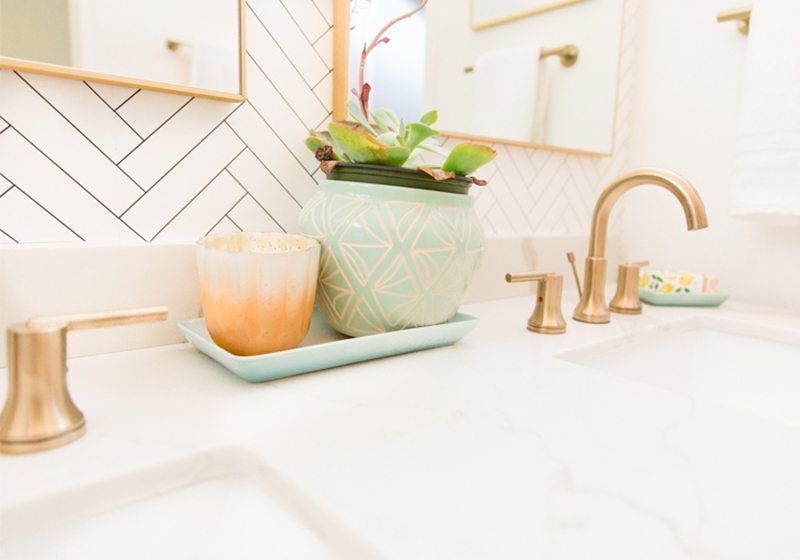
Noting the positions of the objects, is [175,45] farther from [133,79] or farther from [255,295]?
[255,295]

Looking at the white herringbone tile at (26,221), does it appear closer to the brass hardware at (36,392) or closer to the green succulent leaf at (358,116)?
the brass hardware at (36,392)

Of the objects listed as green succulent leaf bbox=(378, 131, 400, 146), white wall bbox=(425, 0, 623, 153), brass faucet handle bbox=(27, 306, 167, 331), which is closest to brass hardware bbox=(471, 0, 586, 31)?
white wall bbox=(425, 0, 623, 153)

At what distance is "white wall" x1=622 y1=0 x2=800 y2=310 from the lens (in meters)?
1.05

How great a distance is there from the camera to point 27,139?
545 millimetres

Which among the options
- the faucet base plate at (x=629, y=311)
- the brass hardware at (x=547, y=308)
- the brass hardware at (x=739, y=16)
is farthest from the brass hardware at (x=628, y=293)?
the brass hardware at (x=739, y=16)

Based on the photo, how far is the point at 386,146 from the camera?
604mm

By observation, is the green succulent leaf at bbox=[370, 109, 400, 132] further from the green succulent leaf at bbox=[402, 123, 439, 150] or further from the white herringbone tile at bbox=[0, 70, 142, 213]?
the white herringbone tile at bbox=[0, 70, 142, 213]

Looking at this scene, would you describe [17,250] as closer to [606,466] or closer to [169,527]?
[169,527]

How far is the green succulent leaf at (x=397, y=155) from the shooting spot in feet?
1.95

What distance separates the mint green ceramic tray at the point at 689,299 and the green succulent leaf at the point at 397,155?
66 cm

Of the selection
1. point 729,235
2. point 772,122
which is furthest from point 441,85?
point 729,235

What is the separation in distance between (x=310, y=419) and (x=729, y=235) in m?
1.01

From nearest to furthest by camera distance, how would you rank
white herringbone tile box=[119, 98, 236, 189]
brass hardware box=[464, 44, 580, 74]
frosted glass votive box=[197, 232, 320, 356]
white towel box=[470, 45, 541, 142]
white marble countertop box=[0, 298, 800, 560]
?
white marble countertop box=[0, 298, 800, 560], frosted glass votive box=[197, 232, 320, 356], white herringbone tile box=[119, 98, 236, 189], white towel box=[470, 45, 541, 142], brass hardware box=[464, 44, 580, 74]

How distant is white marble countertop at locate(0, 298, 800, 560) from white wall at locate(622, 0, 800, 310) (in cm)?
69
